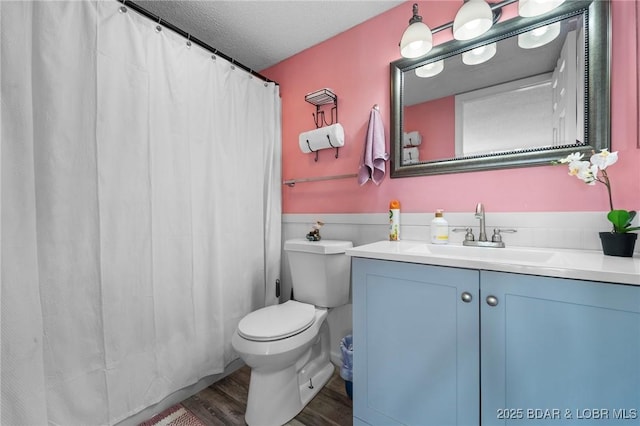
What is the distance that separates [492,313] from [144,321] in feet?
5.14

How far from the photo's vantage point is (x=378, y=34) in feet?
5.49

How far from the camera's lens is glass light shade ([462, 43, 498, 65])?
132 cm

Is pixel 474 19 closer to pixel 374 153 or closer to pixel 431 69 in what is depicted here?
pixel 431 69

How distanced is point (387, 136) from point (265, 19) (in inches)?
43.4

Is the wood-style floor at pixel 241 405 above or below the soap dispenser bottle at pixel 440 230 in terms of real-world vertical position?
below

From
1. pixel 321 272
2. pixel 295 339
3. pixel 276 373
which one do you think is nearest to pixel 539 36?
pixel 321 272

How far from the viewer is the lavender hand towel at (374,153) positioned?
5.19 ft

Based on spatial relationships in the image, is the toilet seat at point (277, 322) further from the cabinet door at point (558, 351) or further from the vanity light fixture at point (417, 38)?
the vanity light fixture at point (417, 38)

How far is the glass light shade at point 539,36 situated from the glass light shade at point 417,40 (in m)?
0.41

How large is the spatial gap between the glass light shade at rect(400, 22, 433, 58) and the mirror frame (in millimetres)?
105

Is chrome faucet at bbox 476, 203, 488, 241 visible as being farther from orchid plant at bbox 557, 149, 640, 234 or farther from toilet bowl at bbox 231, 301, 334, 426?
toilet bowl at bbox 231, 301, 334, 426

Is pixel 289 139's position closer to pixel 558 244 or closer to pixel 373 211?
pixel 373 211

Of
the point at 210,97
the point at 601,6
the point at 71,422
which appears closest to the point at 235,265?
the point at 71,422

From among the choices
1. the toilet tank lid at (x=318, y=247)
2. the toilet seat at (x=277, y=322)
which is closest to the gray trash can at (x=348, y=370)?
the toilet seat at (x=277, y=322)
